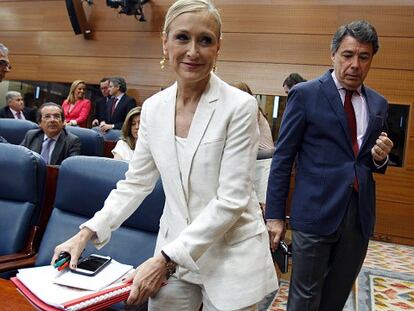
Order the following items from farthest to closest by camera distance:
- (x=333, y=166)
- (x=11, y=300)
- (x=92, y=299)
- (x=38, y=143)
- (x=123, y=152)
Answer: (x=38, y=143) < (x=123, y=152) < (x=333, y=166) < (x=11, y=300) < (x=92, y=299)

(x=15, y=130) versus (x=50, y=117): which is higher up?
(x=50, y=117)

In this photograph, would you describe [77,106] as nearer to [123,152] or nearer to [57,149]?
[57,149]

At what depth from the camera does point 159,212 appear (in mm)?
1487

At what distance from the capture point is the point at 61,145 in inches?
135

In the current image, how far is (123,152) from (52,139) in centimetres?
75

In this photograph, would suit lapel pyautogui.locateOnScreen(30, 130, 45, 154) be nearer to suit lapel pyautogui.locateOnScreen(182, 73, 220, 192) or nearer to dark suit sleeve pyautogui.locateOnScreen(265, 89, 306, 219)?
dark suit sleeve pyautogui.locateOnScreen(265, 89, 306, 219)

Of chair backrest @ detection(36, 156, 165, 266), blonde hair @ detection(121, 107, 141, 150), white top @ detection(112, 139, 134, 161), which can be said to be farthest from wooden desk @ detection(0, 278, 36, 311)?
blonde hair @ detection(121, 107, 141, 150)

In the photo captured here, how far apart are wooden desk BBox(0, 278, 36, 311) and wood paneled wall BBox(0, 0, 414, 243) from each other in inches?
173

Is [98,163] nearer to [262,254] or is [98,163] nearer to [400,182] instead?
[262,254]

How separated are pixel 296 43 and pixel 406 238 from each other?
2.60 metres

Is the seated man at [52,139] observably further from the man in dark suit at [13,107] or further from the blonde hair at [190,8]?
the blonde hair at [190,8]

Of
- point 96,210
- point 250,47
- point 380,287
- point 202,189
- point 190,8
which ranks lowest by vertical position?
point 380,287

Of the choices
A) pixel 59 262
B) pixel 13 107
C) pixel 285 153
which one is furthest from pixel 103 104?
pixel 59 262

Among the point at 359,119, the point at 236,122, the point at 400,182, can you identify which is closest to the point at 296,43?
the point at 400,182
